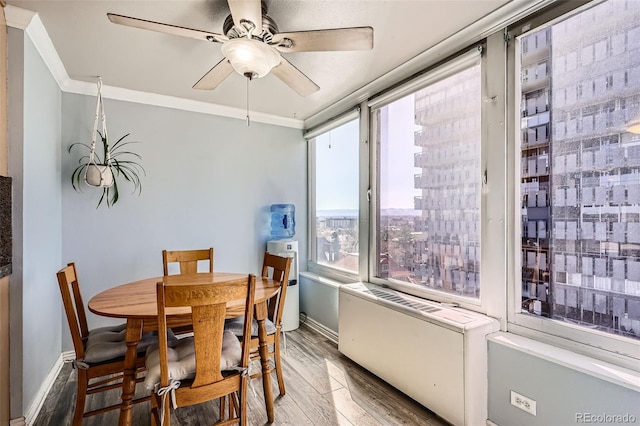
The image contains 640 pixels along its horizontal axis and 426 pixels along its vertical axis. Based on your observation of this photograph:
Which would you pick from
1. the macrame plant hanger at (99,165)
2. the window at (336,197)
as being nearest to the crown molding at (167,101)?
the macrame plant hanger at (99,165)

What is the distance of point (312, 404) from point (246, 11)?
2358 millimetres

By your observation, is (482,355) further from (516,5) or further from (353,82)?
(353,82)

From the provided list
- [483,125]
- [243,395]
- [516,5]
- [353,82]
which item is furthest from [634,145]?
[243,395]

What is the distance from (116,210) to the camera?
2.95 metres

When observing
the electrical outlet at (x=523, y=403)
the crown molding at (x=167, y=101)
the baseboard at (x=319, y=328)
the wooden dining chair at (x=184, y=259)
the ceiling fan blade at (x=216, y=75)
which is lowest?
the baseboard at (x=319, y=328)

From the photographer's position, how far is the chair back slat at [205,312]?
54.4 inches

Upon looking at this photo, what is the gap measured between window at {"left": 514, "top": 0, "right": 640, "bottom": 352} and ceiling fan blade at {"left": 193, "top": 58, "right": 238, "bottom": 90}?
1746mm

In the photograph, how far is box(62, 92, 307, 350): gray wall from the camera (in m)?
2.83

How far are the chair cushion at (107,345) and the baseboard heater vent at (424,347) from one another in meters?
1.43

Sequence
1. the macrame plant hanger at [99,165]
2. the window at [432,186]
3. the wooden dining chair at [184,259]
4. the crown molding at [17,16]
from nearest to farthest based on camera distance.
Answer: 1. the crown molding at [17,16]
2. the window at [432,186]
3. the macrame plant hanger at [99,165]
4. the wooden dining chair at [184,259]

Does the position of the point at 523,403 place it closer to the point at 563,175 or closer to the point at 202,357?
the point at 563,175

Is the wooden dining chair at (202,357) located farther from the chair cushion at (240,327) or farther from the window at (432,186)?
the window at (432,186)

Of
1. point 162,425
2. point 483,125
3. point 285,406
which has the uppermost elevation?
point 483,125

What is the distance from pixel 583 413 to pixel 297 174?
3249mm
